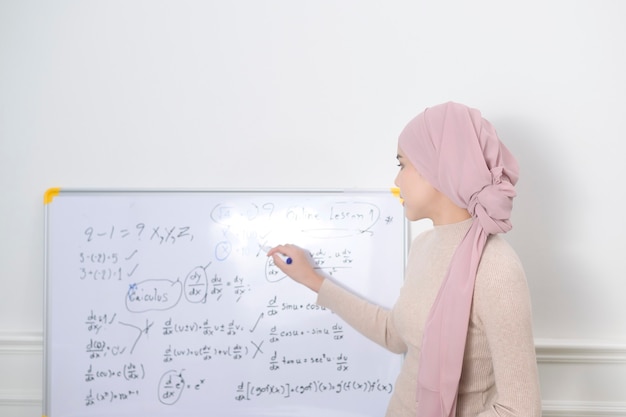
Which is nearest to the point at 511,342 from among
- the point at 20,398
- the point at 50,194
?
the point at 50,194

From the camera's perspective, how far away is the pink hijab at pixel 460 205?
101cm

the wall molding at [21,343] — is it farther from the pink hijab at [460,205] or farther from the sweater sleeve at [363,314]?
the pink hijab at [460,205]

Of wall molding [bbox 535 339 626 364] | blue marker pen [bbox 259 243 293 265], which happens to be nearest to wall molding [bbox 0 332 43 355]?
blue marker pen [bbox 259 243 293 265]

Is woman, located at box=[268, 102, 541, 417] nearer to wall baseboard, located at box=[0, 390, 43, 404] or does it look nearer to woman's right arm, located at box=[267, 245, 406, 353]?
woman's right arm, located at box=[267, 245, 406, 353]

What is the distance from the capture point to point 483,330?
1042mm

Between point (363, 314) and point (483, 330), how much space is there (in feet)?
1.43

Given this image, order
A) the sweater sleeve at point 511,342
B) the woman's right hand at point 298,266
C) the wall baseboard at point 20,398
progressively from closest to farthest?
the sweater sleeve at point 511,342 < the woman's right hand at point 298,266 < the wall baseboard at point 20,398

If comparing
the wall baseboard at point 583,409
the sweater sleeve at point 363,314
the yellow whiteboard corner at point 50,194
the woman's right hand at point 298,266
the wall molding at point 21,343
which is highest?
the yellow whiteboard corner at point 50,194

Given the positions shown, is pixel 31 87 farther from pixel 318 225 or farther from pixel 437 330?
pixel 437 330

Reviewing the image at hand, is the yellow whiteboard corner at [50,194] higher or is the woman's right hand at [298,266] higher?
the yellow whiteboard corner at [50,194]

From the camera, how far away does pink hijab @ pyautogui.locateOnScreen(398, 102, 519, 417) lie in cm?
101

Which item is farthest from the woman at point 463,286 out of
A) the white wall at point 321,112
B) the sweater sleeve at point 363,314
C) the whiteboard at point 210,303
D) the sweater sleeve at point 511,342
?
the white wall at point 321,112

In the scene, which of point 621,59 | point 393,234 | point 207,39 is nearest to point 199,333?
point 393,234

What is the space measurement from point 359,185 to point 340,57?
42 centimetres
